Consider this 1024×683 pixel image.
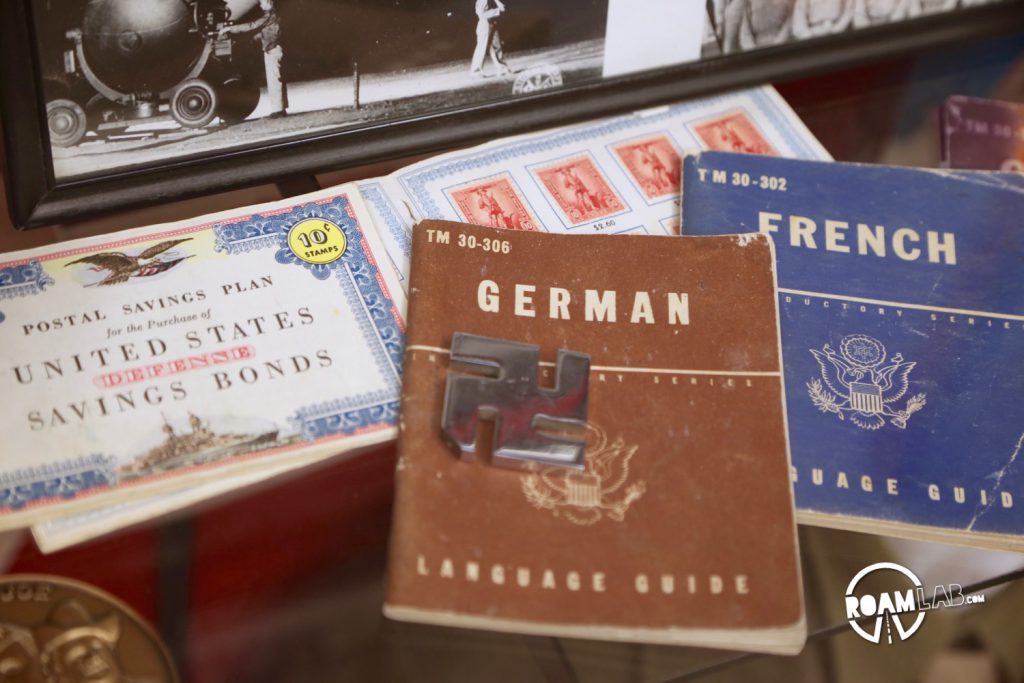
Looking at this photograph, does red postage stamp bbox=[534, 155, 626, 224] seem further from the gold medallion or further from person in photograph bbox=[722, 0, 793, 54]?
the gold medallion

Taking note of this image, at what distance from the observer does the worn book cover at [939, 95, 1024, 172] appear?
2.61 ft

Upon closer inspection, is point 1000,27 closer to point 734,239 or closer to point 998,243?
point 998,243

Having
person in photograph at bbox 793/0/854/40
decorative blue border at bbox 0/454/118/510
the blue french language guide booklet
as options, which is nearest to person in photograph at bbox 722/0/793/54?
person in photograph at bbox 793/0/854/40

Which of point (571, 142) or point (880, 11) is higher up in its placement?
point (880, 11)

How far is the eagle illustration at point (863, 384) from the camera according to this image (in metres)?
0.62

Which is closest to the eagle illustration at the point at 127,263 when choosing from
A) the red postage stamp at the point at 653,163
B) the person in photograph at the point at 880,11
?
the red postage stamp at the point at 653,163

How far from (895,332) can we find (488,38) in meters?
0.39

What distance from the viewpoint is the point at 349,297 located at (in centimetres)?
64

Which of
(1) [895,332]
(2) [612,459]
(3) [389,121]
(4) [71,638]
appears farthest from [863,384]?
(4) [71,638]

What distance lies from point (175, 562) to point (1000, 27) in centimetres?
89

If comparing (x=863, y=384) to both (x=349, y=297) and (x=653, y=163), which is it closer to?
(x=653, y=163)

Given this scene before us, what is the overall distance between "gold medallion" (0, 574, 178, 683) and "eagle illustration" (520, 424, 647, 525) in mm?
248

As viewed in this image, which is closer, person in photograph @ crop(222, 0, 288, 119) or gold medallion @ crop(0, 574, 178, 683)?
gold medallion @ crop(0, 574, 178, 683)

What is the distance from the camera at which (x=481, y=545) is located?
53 centimetres
